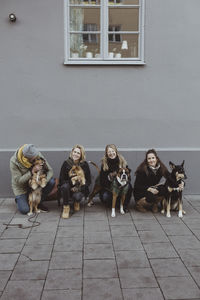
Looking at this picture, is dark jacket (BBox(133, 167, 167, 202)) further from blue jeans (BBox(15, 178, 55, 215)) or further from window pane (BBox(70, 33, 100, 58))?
window pane (BBox(70, 33, 100, 58))

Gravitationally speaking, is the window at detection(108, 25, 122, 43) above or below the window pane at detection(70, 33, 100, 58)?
above

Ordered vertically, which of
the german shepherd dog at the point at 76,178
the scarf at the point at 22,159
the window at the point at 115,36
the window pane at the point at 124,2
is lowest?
the german shepherd dog at the point at 76,178

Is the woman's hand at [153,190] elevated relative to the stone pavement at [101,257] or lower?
elevated

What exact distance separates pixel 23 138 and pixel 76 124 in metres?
1.20

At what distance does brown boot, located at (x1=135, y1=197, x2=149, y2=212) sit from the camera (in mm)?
5801

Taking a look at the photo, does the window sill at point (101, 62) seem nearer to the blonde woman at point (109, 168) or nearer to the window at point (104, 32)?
the window at point (104, 32)

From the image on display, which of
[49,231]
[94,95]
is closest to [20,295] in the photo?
[49,231]

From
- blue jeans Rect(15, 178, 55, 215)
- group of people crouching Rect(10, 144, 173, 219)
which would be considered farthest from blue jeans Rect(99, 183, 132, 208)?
blue jeans Rect(15, 178, 55, 215)

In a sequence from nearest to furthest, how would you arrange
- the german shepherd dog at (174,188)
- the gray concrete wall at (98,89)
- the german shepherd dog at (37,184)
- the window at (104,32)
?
1. the german shepherd dog at (174,188)
2. the german shepherd dog at (37,184)
3. the gray concrete wall at (98,89)
4. the window at (104,32)

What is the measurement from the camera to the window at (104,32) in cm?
666

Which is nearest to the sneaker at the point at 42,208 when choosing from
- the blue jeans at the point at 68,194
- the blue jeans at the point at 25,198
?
the blue jeans at the point at 25,198

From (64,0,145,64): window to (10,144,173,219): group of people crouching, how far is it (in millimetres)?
2164

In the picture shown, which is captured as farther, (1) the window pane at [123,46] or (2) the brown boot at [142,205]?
(1) the window pane at [123,46]

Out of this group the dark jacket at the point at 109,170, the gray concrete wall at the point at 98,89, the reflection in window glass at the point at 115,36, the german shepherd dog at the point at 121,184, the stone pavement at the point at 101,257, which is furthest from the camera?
the reflection in window glass at the point at 115,36
